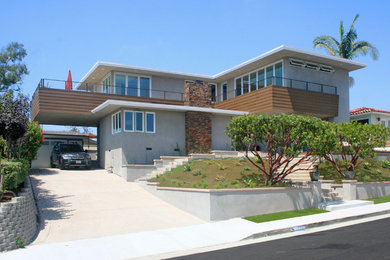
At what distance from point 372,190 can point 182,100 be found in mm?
13427

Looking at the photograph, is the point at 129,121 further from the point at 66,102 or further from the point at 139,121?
the point at 66,102

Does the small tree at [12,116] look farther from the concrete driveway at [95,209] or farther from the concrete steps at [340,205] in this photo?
the concrete steps at [340,205]

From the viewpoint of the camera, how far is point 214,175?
14.9 m

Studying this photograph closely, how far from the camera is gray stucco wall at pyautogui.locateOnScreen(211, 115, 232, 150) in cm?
2105

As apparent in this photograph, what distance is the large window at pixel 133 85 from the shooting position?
2366cm

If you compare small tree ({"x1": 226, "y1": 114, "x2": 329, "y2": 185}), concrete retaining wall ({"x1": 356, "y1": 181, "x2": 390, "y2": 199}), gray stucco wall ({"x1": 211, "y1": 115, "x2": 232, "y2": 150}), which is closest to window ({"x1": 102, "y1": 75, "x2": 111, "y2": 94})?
gray stucco wall ({"x1": 211, "y1": 115, "x2": 232, "y2": 150})

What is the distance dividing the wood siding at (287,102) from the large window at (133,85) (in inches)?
233

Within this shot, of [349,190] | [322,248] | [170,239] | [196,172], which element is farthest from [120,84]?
[322,248]

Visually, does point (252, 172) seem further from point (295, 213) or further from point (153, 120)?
point (153, 120)

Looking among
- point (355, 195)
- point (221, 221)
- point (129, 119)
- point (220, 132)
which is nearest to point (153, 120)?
point (129, 119)

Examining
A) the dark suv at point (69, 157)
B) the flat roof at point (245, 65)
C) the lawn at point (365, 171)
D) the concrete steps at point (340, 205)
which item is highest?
the flat roof at point (245, 65)

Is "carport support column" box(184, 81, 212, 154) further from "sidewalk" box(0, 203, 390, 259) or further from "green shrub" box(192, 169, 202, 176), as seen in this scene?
"sidewalk" box(0, 203, 390, 259)

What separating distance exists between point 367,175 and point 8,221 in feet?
53.1

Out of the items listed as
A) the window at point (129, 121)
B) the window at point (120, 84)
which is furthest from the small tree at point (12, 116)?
the window at point (120, 84)
